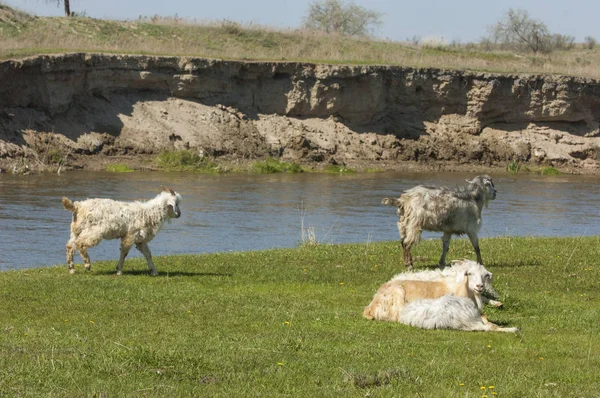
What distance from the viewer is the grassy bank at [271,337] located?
27.3 ft

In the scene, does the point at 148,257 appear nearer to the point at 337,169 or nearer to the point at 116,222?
the point at 116,222

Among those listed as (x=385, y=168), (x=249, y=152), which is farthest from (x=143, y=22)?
(x=385, y=168)

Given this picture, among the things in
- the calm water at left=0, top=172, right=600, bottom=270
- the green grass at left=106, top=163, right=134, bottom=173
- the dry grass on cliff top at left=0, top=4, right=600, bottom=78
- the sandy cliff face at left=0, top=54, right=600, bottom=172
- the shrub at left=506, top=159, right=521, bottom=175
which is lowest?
A: the shrub at left=506, top=159, right=521, bottom=175

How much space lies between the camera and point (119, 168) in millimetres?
40344

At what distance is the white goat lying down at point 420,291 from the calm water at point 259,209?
9.53 m

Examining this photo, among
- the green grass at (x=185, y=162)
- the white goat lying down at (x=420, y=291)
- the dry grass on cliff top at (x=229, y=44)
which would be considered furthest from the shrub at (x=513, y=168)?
the white goat lying down at (x=420, y=291)

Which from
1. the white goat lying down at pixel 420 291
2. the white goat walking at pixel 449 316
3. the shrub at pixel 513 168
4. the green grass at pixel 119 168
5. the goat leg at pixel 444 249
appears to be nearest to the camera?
the white goat walking at pixel 449 316

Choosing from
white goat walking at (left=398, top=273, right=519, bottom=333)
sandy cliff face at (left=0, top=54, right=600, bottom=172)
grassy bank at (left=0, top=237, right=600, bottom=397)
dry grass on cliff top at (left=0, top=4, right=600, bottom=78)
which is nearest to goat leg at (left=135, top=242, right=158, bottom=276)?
grassy bank at (left=0, top=237, right=600, bottom=397)

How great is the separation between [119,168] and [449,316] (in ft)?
101

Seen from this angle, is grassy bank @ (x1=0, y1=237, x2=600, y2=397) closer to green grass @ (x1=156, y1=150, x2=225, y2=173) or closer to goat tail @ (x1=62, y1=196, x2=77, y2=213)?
goat tail @ (x1=62, y1=196, x2=77, y2=213)

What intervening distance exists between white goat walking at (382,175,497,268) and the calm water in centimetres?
675

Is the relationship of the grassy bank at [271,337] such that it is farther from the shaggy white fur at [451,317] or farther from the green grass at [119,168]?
the green grass at [119,168]

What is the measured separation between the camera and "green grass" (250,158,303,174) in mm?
43312

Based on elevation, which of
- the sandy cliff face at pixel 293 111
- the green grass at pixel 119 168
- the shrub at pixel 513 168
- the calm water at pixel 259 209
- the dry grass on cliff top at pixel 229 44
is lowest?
the shrub at pixel 513 168
